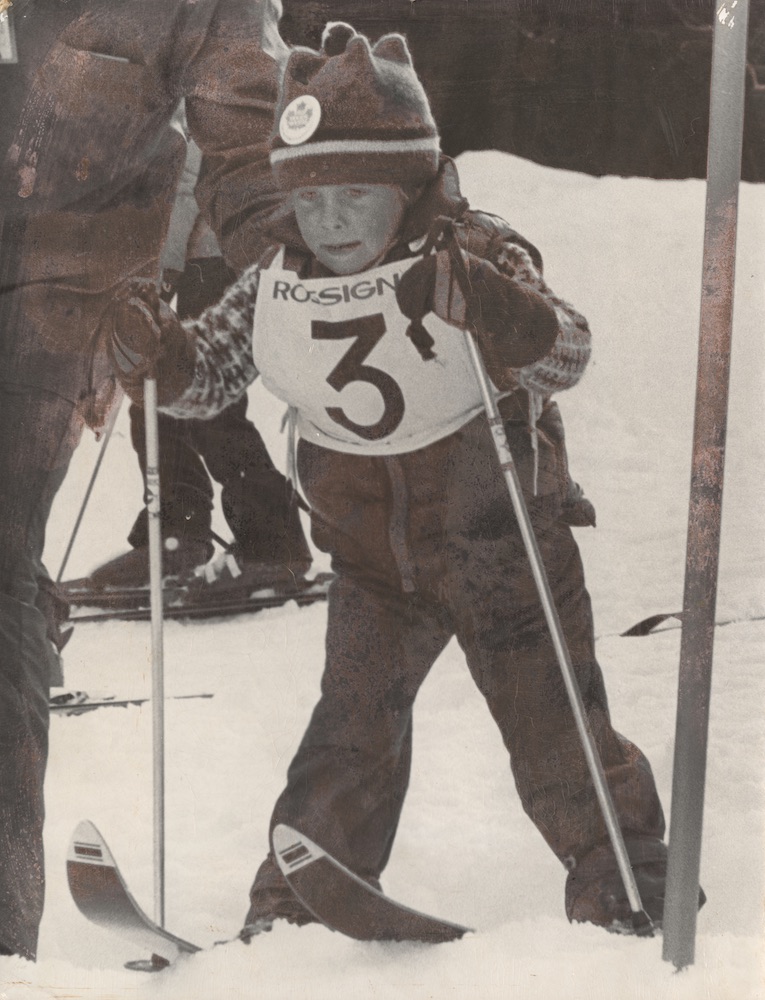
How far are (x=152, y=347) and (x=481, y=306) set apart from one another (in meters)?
0.52

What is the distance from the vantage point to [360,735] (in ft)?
5.77

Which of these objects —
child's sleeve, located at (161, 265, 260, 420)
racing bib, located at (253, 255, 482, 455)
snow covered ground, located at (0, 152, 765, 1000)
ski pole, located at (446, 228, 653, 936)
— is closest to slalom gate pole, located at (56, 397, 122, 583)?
snow covered ground, located at (0, 152, 765, 1000)

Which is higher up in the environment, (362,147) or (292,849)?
(362,147)

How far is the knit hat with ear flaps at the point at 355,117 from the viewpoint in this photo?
1.68 m

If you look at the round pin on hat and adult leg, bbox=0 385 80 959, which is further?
adult leg, bbox=0 385 80 959

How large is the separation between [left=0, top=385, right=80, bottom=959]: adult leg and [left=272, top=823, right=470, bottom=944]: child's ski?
1.41 ft

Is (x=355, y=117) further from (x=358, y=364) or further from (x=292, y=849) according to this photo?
(x=292, y=849)

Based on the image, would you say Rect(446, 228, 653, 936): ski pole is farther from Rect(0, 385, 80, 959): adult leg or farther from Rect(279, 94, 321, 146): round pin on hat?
Rect(0, 385, 80, 959): adult leg

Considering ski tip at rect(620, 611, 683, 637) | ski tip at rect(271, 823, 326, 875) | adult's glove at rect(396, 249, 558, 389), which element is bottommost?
ski tip at rect(271, 823, 326, 875)

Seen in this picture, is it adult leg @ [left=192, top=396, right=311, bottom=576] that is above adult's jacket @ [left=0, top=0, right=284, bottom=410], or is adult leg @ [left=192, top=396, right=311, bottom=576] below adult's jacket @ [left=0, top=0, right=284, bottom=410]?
below

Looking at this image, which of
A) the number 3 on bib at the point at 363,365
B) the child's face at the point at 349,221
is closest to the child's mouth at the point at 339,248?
the child's face at the point at 349,221

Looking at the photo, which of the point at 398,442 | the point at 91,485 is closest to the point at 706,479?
the point at 398,442

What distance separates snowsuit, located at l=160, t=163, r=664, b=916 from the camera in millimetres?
1727

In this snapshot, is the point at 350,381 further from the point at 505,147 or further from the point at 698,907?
the point at 698,907
